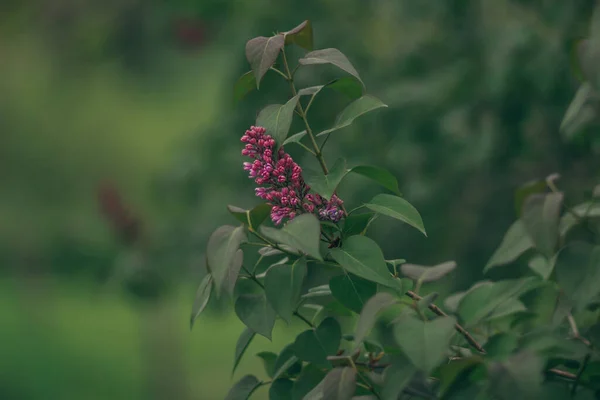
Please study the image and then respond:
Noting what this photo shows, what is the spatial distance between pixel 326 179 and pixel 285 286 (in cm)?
10

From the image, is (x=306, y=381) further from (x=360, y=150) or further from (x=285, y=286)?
(x=360, y=150)

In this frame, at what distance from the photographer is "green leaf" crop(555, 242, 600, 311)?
52 cm

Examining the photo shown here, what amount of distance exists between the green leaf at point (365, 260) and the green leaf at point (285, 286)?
0.10 ft

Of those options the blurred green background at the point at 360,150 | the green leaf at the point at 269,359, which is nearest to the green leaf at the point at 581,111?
the blurred green background at the point at 360,150

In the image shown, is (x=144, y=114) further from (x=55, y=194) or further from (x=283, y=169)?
(x=283, y=169)

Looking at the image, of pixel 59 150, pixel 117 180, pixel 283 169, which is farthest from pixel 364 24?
pixel 59 150

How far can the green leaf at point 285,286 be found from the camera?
0.56 m

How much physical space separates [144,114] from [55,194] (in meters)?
1.30

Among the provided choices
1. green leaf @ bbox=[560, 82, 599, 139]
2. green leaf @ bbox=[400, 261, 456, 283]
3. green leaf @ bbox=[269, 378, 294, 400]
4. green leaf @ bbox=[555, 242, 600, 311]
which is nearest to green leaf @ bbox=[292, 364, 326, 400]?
green leaf @ bbox=[269, 378, 294, 400]

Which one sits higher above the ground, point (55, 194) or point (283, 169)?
point (283, 169)

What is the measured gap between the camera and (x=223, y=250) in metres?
0.56

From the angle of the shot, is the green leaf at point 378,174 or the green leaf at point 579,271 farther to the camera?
the green leaf at point 378,174

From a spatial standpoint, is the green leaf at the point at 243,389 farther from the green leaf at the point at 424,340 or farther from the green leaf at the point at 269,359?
the green leaf at the point at 424,340

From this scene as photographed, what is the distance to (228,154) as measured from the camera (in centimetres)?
202
